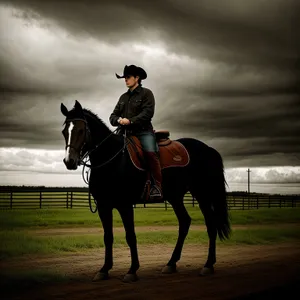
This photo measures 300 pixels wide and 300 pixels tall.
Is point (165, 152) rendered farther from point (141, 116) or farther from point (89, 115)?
point (89, 115)

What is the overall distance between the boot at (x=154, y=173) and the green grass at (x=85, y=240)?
365 centimetres

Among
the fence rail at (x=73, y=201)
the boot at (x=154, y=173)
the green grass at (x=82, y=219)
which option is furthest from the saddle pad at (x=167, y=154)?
the green grass at (x=82, y=219)

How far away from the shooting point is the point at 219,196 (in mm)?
7703

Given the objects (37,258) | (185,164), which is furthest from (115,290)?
(37,258)

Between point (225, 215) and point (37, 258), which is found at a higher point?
point (225, 215)

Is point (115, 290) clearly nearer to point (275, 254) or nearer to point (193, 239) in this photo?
point (275, 254)

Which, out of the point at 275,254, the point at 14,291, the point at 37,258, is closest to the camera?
the point at 14,291

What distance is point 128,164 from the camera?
6285mm

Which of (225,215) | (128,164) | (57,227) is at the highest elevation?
(128,164)

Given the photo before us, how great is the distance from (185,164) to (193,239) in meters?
5.26

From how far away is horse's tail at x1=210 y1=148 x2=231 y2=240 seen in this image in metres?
7.55

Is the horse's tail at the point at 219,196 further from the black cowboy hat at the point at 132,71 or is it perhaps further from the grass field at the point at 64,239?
the grass field at the point at 64,239

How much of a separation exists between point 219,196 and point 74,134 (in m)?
3.40

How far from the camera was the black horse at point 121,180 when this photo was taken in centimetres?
573
